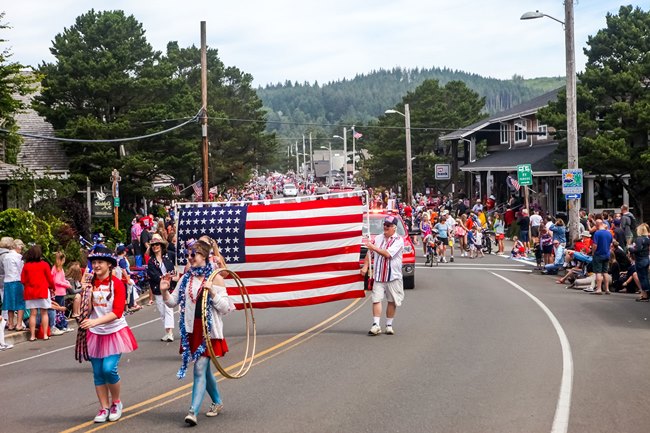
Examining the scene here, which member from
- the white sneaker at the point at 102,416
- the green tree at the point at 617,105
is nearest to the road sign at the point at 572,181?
the green tree at the point at 617,105

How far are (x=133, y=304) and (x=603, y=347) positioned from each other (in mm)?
12012

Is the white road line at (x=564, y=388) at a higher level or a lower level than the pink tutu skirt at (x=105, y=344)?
lower

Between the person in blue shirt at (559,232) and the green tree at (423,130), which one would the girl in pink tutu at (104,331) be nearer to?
the person in blue shirt at (559,232)

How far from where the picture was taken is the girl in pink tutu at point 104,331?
946 cm

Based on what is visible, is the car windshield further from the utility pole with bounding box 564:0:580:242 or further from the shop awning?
the shop awning

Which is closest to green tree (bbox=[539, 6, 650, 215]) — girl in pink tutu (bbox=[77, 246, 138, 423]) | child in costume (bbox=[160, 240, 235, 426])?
child in costume (bbox=[160, 240, 235, 426])

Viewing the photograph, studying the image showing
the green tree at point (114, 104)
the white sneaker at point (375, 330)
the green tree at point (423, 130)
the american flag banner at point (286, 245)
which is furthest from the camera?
the green tree at point (423, 130)

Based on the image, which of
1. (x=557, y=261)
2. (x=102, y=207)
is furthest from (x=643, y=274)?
(x=102, y=207)

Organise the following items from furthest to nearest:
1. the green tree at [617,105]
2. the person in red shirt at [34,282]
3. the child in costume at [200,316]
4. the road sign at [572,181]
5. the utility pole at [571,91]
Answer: the green tree at [617,105]
the utility pole at [571,91]
the road sign at [572,181]
the person in red shirt at [34,282]
the child in costume at [200,316]

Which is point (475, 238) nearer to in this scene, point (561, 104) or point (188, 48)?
point (561, 104)

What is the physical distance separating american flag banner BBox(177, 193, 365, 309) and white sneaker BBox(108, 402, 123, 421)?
6403 mm

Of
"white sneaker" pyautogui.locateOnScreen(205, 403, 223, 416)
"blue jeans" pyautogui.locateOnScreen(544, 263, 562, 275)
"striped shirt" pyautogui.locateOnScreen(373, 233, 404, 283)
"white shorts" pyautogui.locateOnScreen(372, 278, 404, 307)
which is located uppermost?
"striped shirt" pyautogui.locateOnScreen(373, 233, 404, 283)

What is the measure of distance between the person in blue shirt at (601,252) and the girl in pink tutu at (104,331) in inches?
600

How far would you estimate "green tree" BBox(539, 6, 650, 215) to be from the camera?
3697 cm
